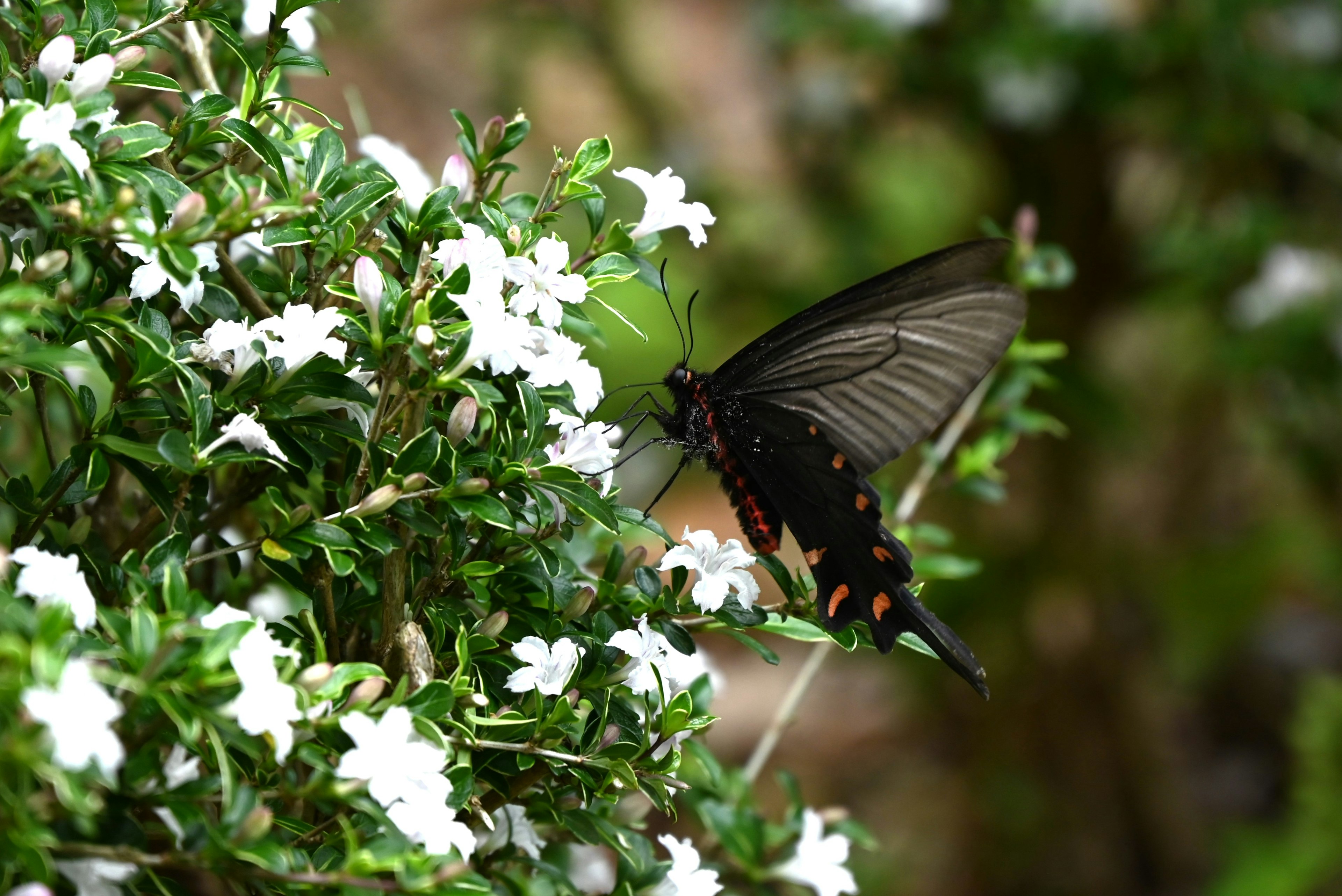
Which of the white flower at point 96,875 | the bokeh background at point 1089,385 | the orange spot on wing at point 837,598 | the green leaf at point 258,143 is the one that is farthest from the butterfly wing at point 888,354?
the bokeh background at point 1089,385

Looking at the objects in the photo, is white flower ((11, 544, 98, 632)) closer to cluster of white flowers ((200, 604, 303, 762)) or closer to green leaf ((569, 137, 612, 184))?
cluster of white flowers ((200, 604, 303, 762))

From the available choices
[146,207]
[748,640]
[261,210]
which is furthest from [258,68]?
[748,640]

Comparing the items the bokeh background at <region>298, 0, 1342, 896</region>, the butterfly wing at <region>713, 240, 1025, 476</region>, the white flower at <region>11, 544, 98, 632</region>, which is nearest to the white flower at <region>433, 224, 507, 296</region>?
the white flower at <region>11, 544, 98, 632</region>

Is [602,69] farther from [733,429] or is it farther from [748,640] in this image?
[748,640]

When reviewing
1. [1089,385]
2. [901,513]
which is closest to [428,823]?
[901,513]

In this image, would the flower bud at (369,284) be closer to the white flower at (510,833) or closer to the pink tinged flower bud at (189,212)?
the pink tinged flower bud at (189,212)

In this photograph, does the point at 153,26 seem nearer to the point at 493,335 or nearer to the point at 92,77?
the point at 92,77
